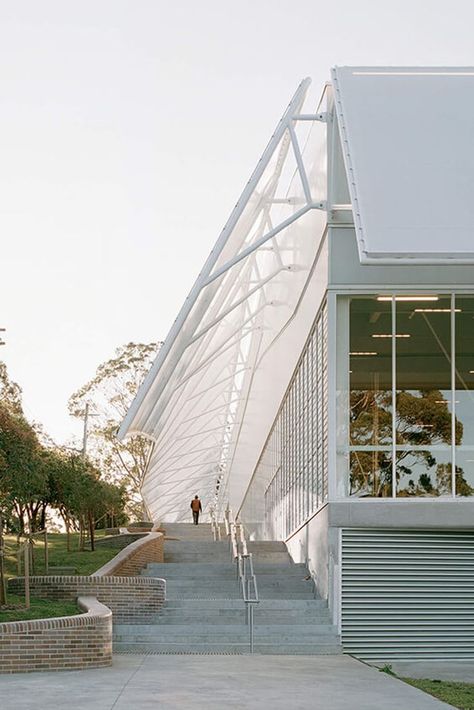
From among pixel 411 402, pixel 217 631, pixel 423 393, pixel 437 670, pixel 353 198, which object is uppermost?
pixel 353 198

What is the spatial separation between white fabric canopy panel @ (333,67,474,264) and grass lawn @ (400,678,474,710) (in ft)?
21.0

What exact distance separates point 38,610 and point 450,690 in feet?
24.6

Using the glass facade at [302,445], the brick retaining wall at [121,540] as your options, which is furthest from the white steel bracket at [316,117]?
the brick retaining wall at [121,540]

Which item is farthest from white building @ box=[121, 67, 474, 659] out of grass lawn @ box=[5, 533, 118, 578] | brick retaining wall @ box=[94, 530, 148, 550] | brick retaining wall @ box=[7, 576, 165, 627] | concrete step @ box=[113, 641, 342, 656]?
brick retaining wall @ box=[94, 530, 148, 550]

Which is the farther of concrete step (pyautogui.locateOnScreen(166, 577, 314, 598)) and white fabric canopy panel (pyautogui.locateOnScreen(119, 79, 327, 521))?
concrete step (pyautogui.locateOnScreen(166, 577, 314, 598))

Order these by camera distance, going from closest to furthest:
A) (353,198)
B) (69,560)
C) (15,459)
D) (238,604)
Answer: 1. (353,198)
2. (15,459)
3. (238,604)
4. (69,560)

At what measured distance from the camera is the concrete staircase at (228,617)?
21484mm

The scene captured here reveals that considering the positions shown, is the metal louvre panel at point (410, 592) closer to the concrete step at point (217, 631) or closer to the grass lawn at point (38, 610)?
the concrete step at point (217, 631)

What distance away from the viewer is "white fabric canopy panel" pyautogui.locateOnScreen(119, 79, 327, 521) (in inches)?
965

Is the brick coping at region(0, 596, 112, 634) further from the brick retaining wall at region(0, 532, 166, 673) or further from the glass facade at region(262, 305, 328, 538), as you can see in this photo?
the glass facade at region(262, 305, 328, 538)

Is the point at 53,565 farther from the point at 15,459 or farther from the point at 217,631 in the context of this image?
the point at 217,631

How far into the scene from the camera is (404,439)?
76.3 ft

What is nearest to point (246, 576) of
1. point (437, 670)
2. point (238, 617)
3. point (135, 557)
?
point (135, 557)

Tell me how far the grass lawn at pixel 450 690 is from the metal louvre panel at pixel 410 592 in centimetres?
470
